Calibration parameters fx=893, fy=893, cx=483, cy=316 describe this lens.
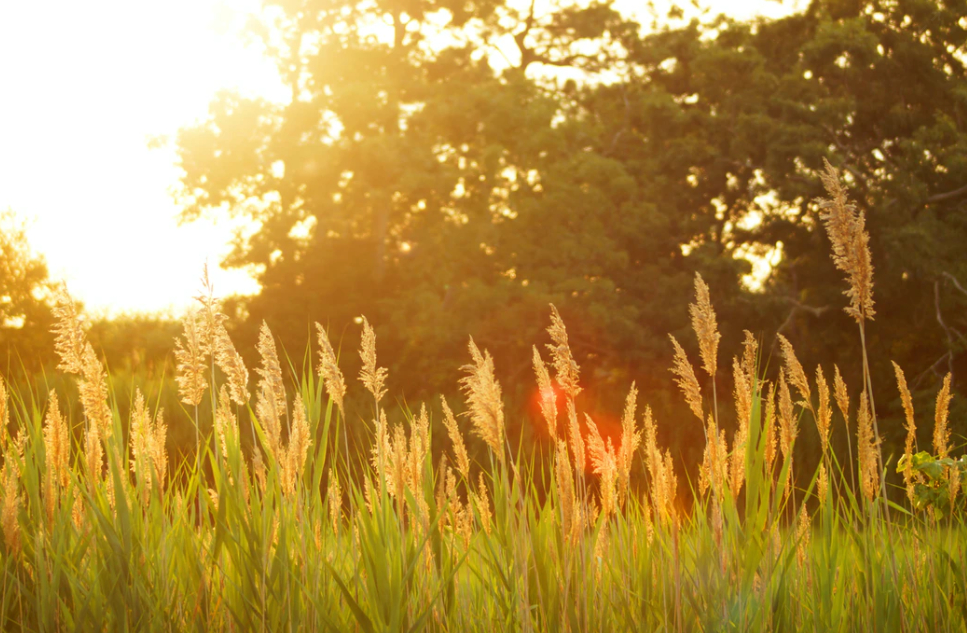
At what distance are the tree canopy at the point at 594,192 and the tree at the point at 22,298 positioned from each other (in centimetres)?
322

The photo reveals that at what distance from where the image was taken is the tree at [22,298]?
17047 millimetres

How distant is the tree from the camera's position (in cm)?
1705

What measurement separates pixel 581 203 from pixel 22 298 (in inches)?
435

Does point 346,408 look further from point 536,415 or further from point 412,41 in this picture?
point 412,41

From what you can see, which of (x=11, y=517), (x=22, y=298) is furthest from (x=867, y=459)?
(x=22, y=298)

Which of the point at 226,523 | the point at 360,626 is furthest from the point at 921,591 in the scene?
the point at 226,523

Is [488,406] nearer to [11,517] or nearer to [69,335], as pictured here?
[69,335]

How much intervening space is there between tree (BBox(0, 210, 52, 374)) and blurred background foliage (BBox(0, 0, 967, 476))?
0.05m

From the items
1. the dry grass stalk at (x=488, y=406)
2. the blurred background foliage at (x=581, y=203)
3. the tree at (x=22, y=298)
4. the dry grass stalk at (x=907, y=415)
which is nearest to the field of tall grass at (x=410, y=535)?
the dry grass stalk at (x=488, y=406)

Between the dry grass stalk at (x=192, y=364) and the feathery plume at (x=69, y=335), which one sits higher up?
the feathery plume at (x=69, y=335)

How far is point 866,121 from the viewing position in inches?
723

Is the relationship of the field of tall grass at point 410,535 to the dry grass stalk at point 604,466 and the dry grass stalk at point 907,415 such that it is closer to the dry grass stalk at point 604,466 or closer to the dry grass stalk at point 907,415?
the dry grass stalk at point 604,466

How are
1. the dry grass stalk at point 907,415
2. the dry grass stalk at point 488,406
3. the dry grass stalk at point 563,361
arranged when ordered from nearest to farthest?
the dry grass stalk at point 488,406
the dry grass stalk at point 563,361
the dry grass stalk at point 907,415

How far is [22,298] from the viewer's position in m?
17.3
